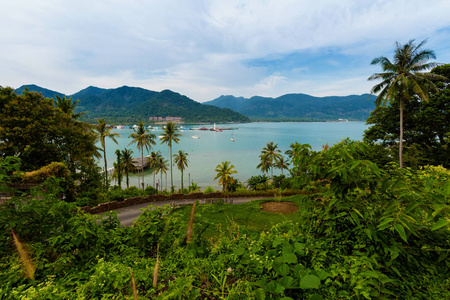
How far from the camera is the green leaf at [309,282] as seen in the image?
1.47m

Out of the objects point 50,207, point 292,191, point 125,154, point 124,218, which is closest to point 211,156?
point 125,154

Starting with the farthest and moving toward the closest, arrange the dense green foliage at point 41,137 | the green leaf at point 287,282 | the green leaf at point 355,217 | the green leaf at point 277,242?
the dense green foliage at point 41,137 → the green leaf at point 277,242 → the green leaf at point 355,217 → the green leaf at point 287,282

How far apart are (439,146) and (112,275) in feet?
84.4

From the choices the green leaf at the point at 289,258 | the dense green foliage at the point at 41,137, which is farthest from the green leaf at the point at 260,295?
the dense green foliage at the point at 41,137

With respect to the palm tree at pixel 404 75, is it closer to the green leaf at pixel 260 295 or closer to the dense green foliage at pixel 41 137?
the green leaf at pixel 260 295

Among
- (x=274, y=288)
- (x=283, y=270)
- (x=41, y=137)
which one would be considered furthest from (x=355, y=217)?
(x=41, y=137)

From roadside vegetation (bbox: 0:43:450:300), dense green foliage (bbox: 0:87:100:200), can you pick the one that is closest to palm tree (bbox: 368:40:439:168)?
roadside vegetation (bbox: 0:43:450:300)

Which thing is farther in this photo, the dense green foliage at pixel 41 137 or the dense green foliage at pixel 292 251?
the dense green foliage at pixel 41 137

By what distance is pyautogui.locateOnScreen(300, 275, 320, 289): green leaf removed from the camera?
4.82 feet

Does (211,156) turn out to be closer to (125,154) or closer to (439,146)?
(125,154)

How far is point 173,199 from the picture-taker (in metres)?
20.0

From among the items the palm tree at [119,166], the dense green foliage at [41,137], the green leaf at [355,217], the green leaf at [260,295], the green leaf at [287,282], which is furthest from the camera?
the palm tree at [119,166]

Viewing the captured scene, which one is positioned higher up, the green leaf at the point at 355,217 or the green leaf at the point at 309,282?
the green leaf at the point at 355,217

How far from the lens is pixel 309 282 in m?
1.50
